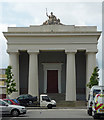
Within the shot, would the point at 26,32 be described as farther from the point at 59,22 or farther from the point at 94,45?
the point at 94,45

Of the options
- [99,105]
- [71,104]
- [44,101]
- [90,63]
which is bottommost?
[71,104]

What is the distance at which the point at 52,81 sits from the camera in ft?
169

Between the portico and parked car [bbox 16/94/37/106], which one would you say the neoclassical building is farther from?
parked car [bbox 16/94/37/106]

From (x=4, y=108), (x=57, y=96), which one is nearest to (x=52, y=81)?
(x=57, y=96)

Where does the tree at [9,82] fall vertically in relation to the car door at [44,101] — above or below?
above

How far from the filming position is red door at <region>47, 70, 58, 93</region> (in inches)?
2028

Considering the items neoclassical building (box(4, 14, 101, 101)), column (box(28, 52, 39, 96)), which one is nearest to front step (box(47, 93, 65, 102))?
neoclassical building (box(4, 14, 101, 101))

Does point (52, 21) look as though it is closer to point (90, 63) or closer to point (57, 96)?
point (90, 63)

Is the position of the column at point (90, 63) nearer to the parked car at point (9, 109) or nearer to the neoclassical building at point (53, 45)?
the neoclassical building at point (53, 45)

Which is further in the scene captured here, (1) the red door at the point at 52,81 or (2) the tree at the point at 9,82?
(1) the red door at the point at 52,81

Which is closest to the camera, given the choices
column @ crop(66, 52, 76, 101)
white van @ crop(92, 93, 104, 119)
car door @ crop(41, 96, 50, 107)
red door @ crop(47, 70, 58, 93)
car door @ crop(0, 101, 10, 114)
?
white van @ crop(92, 93, 104, 119)

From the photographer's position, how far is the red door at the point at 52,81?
169 ft

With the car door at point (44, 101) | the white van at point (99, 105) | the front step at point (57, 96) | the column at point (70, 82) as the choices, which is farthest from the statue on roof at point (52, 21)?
the white van at point (99, 105)

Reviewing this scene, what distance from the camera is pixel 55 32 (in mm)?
45844
